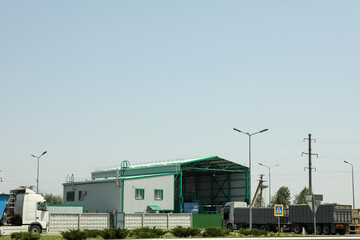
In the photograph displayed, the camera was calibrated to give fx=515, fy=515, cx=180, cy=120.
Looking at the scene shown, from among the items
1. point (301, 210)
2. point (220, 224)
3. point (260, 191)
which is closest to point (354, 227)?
point (301, 210)

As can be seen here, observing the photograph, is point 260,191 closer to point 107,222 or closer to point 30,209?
point 107,222

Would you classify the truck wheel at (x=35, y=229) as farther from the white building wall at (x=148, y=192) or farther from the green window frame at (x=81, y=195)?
the green window frame at (x=81, y=195)

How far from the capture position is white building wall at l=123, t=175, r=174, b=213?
62.3 metres

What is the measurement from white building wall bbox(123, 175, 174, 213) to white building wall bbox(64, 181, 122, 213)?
3.71 feet

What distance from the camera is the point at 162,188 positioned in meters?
65.8

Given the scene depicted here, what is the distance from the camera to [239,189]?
75938mm

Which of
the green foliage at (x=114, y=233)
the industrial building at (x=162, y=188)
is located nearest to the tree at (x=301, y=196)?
the industrial building at (x=162, y=188)

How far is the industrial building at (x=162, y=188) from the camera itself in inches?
2479

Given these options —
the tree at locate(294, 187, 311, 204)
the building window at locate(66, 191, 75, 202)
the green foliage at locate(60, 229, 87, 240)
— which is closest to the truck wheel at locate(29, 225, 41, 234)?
the green foliage at locate(60, 229, 87, 240)

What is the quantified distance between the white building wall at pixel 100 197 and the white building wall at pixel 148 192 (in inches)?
44.5

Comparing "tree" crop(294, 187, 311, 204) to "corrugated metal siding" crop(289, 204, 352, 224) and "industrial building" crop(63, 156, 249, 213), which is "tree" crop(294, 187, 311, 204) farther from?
"corrugated metal siding" crop(289, 204, 352, 224)

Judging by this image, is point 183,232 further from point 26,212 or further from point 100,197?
point 100,197

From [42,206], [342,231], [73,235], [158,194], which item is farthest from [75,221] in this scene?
[342,231]

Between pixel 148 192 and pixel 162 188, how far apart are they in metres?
2.28
